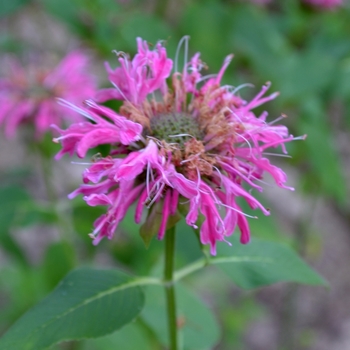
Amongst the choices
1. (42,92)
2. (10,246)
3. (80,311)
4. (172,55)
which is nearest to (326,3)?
(172,55)

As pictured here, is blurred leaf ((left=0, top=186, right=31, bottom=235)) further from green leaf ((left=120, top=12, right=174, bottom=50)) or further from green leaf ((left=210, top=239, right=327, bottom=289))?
green leaf ((left=210, top=239, right=327, bottom=289))

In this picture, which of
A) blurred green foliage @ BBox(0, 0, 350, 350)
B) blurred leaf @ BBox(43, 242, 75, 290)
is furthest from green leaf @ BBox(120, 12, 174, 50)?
blurred leaf @ BBox(43, 242, 75, 290)

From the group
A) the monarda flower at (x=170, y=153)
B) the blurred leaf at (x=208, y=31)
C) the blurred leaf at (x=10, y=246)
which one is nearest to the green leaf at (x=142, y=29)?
the blurred leaf at (x=208, y=31)

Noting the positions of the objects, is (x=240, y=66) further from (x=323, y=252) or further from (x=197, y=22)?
(x=323, y=252)

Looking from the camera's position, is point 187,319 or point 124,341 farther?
point 124,341

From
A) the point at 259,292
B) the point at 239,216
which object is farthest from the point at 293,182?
the point at 239,216

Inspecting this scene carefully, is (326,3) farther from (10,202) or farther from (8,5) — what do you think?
(10,202)

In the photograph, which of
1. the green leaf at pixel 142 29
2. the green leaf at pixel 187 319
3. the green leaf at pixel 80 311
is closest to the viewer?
the green leaf at pixel 80 311

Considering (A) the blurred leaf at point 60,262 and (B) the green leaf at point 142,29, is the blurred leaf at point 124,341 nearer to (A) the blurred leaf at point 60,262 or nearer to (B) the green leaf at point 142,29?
(A) the blurred leaf at point 60,262
